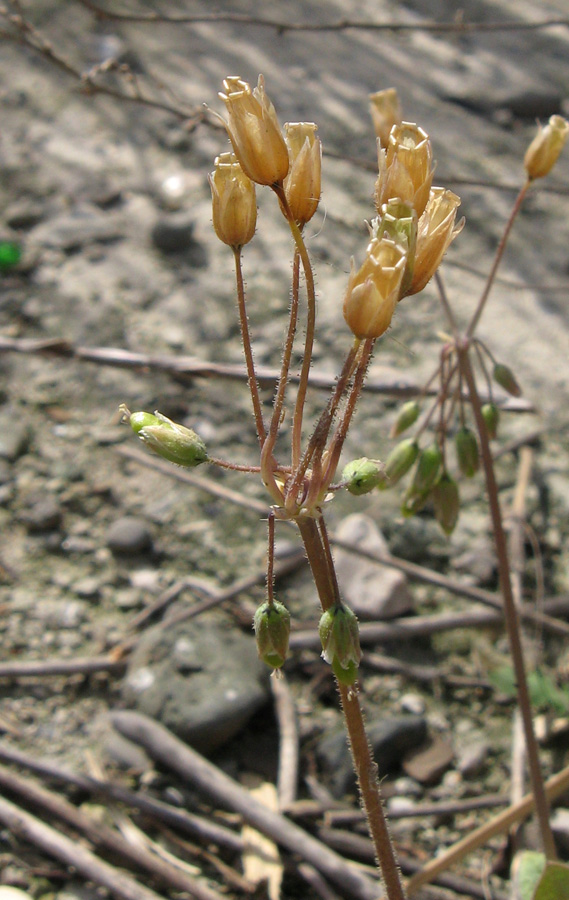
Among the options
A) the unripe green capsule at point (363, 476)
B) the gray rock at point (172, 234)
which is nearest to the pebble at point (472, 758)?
the unripe green capsule at point (363, 476)

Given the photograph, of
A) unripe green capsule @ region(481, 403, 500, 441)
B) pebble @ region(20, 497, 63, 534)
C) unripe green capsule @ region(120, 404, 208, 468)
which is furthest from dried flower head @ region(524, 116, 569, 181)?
pebble @ region(20, 497, 63, 534)

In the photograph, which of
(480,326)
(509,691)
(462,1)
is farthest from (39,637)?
(462,1)

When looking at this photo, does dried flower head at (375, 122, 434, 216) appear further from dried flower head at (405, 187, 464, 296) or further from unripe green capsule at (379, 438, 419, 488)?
unripe green capsule at (379, 438, 419, 488)

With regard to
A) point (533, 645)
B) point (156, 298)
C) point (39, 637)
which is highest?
point (156, 298)

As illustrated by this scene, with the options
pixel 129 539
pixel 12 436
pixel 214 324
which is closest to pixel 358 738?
pixel 129 539

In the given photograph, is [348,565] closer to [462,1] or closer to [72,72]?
[72,72]

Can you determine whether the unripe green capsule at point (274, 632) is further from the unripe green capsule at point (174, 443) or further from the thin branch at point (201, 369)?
the thin branch at point (201, 369)

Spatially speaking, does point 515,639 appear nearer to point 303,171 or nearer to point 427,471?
point 427,471
